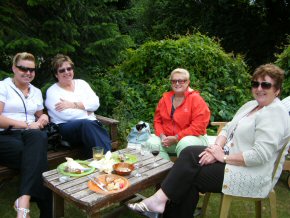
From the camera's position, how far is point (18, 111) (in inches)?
139

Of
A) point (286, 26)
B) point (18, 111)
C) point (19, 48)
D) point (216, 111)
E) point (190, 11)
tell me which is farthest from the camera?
point (190, 11)

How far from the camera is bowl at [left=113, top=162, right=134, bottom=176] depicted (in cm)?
270

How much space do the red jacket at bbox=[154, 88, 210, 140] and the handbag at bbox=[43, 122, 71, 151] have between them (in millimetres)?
1072

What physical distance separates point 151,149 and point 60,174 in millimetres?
854

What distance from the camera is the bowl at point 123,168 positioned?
2.70 meters

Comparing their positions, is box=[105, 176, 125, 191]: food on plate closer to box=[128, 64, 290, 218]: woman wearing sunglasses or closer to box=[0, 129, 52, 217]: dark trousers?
box=[128, 64, 290, 218]: woman wearing sunglasses

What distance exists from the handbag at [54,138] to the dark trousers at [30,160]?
0.97ft

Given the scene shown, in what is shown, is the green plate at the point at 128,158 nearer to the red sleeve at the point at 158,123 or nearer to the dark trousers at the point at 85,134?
the dark trousers at the point at 85,134

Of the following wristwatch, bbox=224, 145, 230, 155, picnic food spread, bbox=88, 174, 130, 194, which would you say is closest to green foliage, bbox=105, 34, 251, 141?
wristwatch, bbox=224, 145, 230, 155

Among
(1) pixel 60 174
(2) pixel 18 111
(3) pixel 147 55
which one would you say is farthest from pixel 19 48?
(3) pixel 147 55

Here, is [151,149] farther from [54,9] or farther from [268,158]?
[54,9]

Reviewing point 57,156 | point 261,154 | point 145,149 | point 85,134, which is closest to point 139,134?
point 145,149

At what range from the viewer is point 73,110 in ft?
12.7

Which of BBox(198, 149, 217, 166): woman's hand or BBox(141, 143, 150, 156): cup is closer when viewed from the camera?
BBox(198, 149, 217, 166): woman's hand
